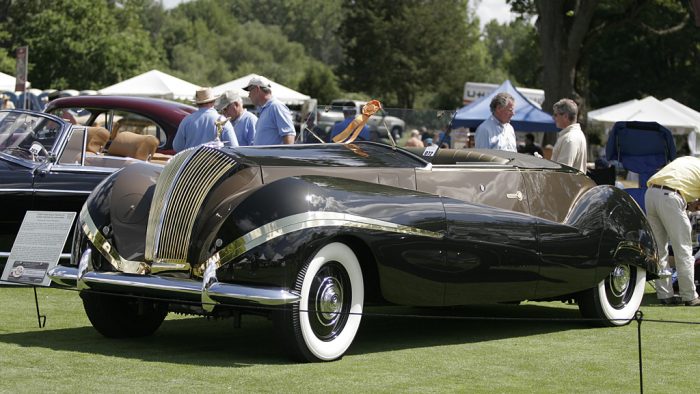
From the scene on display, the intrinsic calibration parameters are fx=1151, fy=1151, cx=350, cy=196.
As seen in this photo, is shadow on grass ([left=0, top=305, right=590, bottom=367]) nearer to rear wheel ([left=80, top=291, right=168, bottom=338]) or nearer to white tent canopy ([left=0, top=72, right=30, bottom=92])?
rear wheel ([left=80, top=291, right=168, bottom=338])

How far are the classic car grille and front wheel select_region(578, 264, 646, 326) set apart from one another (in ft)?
11.1

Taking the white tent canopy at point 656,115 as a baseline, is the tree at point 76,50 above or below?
above

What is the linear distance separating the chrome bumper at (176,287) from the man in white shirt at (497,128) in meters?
4.82

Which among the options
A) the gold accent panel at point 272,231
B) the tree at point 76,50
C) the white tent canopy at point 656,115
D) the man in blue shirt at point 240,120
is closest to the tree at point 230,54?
the tree at point 76,50

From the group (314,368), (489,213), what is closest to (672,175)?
(489,213)

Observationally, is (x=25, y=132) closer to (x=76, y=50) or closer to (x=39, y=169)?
(x=39, y=169)

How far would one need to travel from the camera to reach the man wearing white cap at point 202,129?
434 inches

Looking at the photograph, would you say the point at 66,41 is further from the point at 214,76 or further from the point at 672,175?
the point at 214,76

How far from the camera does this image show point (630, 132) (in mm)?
14234

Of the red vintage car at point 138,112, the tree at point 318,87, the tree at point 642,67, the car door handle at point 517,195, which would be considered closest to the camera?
the car door handle at point 517,195

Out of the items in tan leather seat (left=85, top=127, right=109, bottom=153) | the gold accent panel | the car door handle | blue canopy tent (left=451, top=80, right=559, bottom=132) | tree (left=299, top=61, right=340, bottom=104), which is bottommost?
the gold accent panel

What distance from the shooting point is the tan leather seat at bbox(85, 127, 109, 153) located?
1266cm

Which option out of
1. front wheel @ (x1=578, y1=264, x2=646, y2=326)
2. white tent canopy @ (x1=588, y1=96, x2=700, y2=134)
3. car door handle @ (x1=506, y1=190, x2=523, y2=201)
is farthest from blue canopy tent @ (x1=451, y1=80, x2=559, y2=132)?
car door handle @ (x1=506, y1=190, x2=523, y2=201)

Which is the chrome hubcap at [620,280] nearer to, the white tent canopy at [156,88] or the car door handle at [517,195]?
the car door handle at [517,195]
